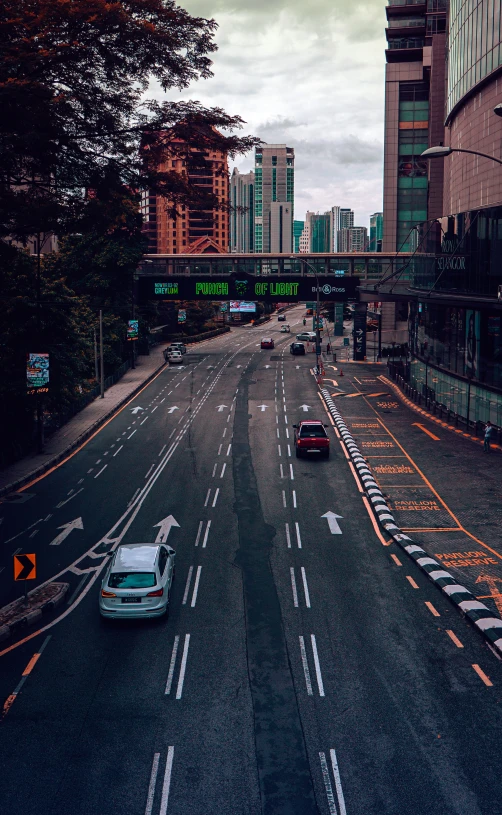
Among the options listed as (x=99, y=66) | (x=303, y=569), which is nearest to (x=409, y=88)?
(x=99, y=66)

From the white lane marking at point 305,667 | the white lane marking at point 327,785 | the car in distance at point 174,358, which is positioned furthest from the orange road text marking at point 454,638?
the car in distance at point 174,358

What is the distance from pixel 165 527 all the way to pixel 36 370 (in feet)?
46.1

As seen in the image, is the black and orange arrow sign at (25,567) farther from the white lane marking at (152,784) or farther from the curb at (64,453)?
the curb at (64,453)

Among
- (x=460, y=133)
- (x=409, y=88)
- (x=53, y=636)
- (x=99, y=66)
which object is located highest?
(x=409, y=88)

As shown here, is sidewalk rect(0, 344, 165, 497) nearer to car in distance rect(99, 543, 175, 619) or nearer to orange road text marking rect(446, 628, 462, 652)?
car in distance rect(99, 543, 175, 619)

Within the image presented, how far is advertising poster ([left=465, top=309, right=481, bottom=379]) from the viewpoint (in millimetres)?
46938

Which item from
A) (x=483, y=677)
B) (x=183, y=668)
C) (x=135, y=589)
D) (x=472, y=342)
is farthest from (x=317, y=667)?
(x=472, y=342)

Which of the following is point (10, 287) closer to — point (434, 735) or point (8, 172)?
point (8, 172)

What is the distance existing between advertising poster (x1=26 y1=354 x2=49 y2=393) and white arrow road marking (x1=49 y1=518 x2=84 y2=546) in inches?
431

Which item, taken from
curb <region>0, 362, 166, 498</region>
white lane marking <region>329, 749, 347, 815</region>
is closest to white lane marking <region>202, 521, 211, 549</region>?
curb <region>0, 362, 166, 498</region>

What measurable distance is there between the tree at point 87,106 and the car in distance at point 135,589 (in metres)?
13.2

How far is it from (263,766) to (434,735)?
133 inches

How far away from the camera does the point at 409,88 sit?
361 ft

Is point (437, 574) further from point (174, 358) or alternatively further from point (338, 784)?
point (174, 358)
